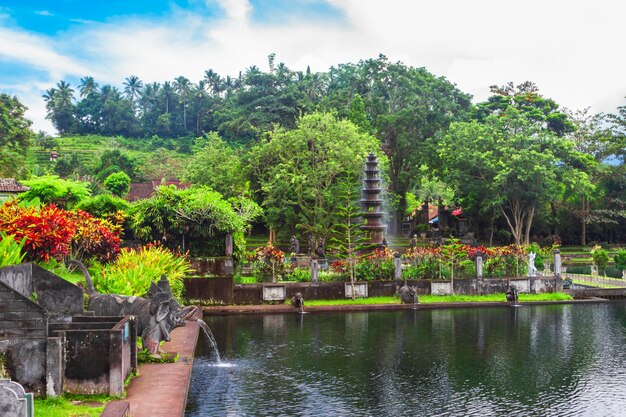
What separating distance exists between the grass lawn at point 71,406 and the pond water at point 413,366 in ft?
6.40

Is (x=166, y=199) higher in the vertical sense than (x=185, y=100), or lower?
lower

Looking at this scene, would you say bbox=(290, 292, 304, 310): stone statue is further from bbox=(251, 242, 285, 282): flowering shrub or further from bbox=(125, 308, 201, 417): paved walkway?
bbox=(125, 308, 201, 417): paved walkway

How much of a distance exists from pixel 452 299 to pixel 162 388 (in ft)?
54.7

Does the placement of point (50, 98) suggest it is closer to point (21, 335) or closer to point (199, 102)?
A: point (199, 102)

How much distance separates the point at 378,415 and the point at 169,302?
5036 mm

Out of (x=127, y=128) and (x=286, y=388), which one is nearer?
(x=286, y=388)

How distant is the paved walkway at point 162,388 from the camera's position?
10.3m

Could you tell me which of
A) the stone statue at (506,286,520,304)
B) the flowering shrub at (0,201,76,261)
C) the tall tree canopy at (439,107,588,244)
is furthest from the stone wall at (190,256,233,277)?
the tall tree canopy at (439,107,588,244)

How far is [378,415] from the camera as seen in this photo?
11.4m

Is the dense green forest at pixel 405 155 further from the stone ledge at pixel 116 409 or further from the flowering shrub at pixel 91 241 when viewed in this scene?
the stone ledge at pixel 116 409

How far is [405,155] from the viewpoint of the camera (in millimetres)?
50531

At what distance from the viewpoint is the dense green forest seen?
38875mm

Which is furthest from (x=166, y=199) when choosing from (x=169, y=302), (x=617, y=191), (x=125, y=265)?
(x=617, y=191)

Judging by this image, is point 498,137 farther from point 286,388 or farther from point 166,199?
point 286,388
